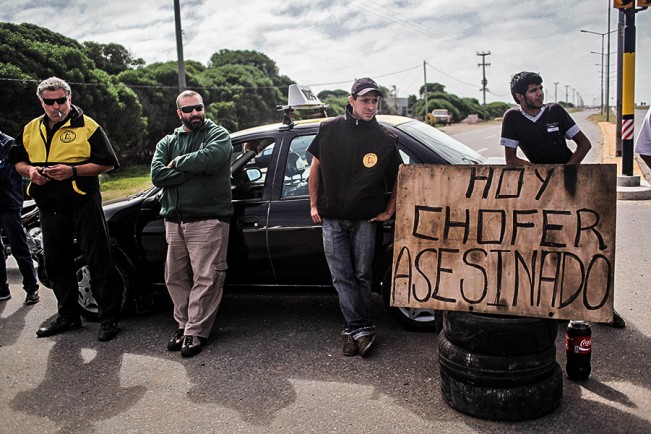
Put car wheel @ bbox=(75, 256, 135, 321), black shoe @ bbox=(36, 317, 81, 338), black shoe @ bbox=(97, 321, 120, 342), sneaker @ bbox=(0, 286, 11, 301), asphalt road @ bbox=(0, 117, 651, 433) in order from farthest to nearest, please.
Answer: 1. sneaker @ bbox=(0, 286, 11, 301)
2. car wheel @ bbox=(75, 256, 135, 321)
3. black shoe @ bbox=(36, 317, 81, 338)
4. black shoe @ bbox=(97, 321, 120, 342)
5. asphalt road @ bbox=(0, 117, 651, 433)

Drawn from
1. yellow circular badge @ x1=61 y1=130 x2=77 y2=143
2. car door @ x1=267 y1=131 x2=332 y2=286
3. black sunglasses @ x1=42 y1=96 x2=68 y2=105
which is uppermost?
black sunglasses @ x1=42 y1=96 x2=68 y2=105

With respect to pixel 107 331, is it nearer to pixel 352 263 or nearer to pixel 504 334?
pixel 352 263

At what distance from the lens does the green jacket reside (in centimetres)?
468

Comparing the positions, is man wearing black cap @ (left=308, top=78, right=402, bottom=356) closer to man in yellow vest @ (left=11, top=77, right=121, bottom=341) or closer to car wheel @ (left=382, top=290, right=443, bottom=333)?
car wheel @ (left=382, top=290, right=443, bottom=333)

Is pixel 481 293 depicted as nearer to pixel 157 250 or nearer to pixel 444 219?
pixel 444 219

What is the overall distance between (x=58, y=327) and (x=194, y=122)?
6.95ft

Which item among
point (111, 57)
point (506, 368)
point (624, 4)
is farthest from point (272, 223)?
point (111, 57)

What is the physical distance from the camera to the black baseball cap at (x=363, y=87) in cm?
436

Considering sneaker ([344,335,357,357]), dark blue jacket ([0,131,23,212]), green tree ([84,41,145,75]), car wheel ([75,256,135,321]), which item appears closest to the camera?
sneaker ([344,335,357,357])

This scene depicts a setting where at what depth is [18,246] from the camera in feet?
20.9

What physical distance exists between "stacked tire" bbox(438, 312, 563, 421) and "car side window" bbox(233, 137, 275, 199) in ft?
7.44

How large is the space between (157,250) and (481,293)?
2850 mm

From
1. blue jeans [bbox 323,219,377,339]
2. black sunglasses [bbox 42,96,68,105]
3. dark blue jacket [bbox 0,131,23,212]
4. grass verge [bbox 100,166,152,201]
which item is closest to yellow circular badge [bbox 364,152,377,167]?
blue jeans [bbox 323,219,377,339]

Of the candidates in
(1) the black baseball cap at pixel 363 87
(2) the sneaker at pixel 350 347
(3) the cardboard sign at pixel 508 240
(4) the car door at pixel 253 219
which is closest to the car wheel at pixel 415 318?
(2) the sneaker at pixel 350 347
